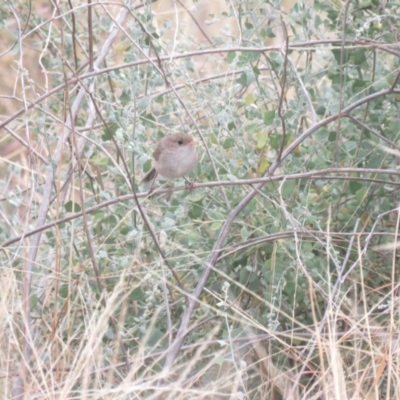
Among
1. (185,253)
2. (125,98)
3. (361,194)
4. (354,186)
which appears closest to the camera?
(361,194)

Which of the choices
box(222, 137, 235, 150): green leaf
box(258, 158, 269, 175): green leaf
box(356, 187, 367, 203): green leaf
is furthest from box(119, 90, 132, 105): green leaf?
box(356, 187, 367, 203): green leaf

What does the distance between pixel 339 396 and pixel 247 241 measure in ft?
3.42

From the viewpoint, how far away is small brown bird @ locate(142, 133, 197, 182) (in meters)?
3.83

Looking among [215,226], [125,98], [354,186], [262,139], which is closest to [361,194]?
[354,186]

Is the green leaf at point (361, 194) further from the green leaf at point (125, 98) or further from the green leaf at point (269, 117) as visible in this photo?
the green leaf at point (125, 98)

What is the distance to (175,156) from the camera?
149 inches

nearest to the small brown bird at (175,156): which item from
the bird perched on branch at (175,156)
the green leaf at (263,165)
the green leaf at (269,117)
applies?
the bird perched on branch at (175,156)

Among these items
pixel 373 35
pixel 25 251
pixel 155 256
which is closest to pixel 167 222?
pixel 155 256

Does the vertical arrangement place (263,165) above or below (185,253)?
above

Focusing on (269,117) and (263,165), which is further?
(263,165)

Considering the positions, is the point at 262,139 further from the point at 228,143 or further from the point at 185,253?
the point at 185,253

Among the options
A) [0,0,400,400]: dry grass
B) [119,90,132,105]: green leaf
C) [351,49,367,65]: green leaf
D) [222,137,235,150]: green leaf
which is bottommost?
[0,0,400,400]: dry grass

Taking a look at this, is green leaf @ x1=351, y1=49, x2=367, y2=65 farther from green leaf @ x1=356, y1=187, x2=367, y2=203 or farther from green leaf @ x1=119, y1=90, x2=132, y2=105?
green leaf @ x1=119, y1=90, x2=132, y2=105

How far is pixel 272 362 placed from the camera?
3637 millimetres
